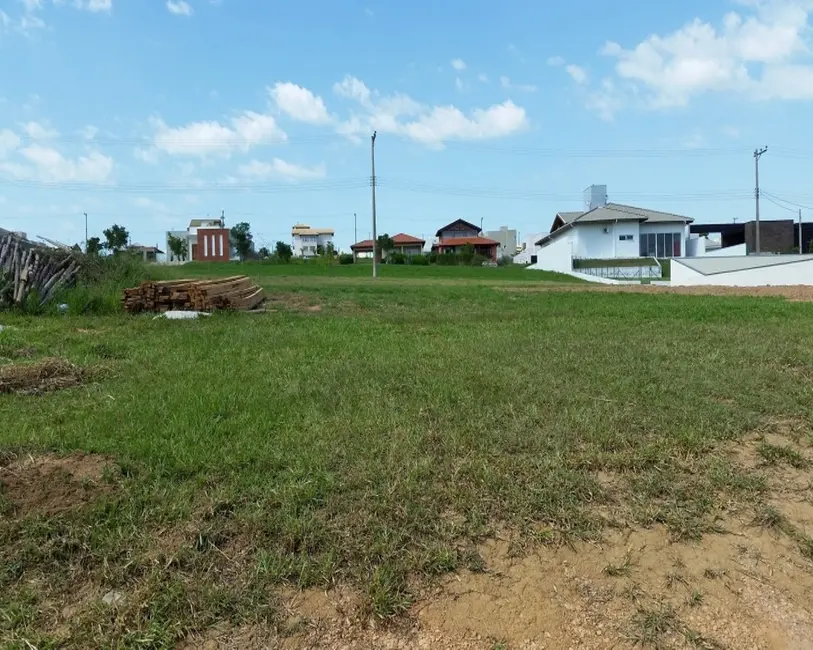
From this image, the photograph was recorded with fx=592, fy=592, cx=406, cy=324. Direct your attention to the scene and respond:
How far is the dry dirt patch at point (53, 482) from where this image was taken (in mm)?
2947

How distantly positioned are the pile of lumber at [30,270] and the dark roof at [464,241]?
2677 inches

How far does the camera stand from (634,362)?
244 inches

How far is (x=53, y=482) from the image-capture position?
3.16 metres

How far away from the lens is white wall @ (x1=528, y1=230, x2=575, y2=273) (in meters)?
44.6

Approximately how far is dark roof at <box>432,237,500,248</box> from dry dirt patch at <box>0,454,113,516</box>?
252 feet

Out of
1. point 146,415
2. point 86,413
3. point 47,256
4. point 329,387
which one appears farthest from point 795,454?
point 47,256

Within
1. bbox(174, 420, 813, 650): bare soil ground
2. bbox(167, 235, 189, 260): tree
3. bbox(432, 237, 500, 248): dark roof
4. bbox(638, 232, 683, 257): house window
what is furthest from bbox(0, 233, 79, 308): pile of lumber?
bbox(432, 237, 500, 248): dark roof

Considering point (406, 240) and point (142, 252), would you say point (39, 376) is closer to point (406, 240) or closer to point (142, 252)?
point (142, 252)

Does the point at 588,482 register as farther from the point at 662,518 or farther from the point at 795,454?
the point at 795,454

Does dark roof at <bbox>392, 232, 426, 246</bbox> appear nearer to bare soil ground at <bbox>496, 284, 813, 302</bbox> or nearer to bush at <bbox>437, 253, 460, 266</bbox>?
bush at <bbox>437, 253, 460, 266</bbox>

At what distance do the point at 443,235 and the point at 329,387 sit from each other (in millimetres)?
85431

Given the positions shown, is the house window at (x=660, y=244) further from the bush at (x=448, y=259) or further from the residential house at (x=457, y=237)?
the residential house at (x=457, y=237)

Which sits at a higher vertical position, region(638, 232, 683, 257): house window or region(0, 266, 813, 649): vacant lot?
region(638, 232, 683, 257): house window

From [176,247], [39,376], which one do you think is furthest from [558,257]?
[176,247]
